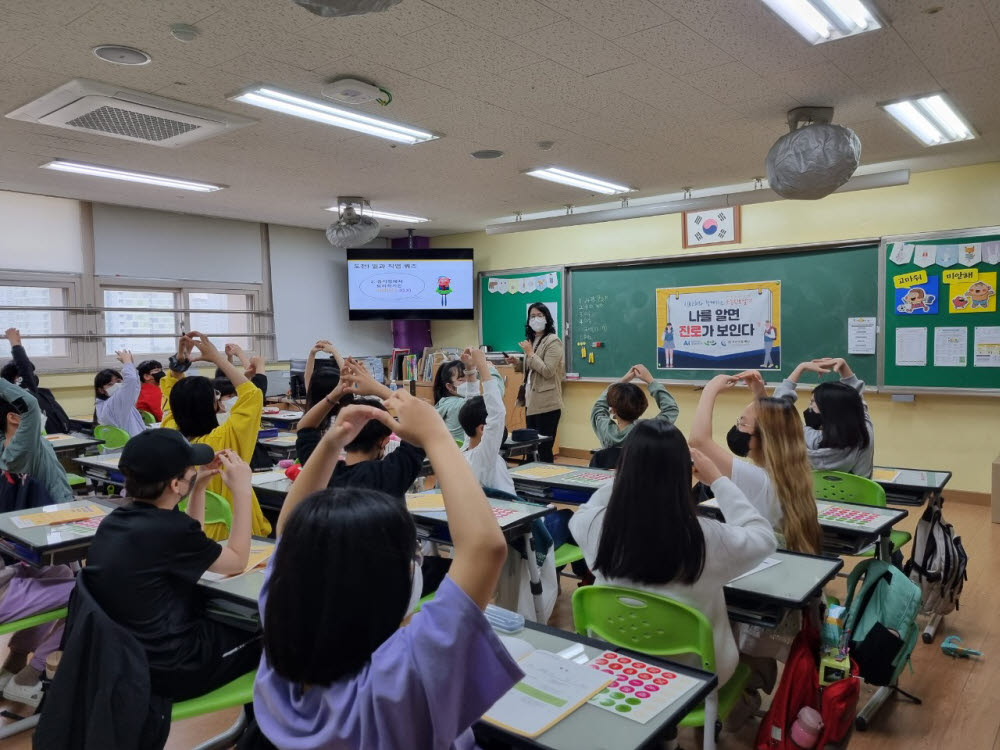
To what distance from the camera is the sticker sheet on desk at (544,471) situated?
3.39 metres

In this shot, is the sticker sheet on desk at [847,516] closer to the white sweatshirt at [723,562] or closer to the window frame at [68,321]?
the white sweatshirt at [723,562]

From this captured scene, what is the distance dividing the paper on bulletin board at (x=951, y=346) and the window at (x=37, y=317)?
7.03 metres

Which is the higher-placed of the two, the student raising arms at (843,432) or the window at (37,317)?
the window at (37,317)

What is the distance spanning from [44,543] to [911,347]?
5.69m

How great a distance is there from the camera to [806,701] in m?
1.92

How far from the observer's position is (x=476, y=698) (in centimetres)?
85

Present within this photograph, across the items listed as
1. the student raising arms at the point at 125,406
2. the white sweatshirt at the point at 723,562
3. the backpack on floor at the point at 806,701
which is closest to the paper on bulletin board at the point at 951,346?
the backpack on floor at the point at 806,701

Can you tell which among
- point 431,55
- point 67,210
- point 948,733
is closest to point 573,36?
point 431,55

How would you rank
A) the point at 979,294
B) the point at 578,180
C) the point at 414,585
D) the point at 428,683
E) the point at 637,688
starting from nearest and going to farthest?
1. the point at 428,683
2. the point at 414,585
3. the point at 637,688
4. the point at 979,294
5. the point at 578,180

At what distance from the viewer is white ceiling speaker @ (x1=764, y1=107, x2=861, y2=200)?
136 inches

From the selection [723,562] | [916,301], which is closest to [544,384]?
[916,301]

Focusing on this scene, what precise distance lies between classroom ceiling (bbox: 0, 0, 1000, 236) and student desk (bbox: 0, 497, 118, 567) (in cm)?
180

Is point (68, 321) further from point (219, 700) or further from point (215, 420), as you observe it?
point (219, 700)

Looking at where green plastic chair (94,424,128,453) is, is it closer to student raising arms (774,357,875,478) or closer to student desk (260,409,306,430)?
student desk (260,409,306,430)
